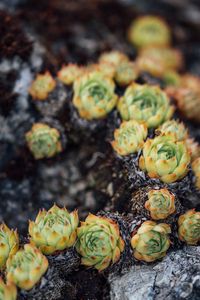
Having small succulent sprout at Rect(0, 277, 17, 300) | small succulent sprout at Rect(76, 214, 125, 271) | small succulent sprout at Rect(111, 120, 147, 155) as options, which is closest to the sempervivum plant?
small succulent sprout at Rect(76, 214, 125, 271)

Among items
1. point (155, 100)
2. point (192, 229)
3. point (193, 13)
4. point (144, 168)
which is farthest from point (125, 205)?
point (193, 13)

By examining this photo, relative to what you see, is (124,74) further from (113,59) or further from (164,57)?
(164,57)

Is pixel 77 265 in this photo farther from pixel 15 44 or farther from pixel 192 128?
pixel 15 44

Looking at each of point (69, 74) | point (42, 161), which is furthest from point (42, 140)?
point (69, 74)

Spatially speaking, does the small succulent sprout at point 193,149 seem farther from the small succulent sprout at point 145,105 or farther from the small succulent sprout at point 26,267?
the small succulent sprout at point 26,267

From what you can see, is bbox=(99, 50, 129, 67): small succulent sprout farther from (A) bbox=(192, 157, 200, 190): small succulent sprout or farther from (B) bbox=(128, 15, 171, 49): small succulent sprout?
(A) bbox=(192, 157, 200, 190): small succulent sprout

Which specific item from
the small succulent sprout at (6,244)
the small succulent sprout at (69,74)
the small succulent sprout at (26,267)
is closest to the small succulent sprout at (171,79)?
the small succulent sprout at (69,74)
